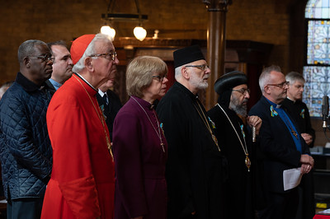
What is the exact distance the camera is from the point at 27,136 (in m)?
3.13

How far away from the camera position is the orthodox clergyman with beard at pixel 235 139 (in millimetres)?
4180

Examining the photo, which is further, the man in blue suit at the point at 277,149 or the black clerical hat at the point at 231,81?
the man in blue suit at the point at 277,149

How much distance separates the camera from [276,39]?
1299 cm

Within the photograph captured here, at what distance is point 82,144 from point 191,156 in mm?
1366

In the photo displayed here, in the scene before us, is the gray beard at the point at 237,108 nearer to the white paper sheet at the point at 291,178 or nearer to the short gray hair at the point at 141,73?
the white paper sheet at the point at 291,178

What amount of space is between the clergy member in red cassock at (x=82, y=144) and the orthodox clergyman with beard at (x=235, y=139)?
1816mm

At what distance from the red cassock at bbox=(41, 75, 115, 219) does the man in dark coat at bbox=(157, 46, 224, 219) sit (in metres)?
0.92

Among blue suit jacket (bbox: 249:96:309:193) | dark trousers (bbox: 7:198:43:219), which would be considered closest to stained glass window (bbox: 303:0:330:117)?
blue suit jacket (bbox: 249:96:309:193)

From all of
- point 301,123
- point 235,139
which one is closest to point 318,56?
point 301,123

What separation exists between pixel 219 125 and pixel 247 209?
715mm

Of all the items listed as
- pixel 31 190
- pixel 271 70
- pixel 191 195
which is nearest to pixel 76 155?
pixel 31 190

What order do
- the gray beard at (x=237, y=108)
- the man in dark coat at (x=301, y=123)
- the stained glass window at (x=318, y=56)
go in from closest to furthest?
1. the gray beard at (x=237, y=108)
2. the man in dark coat at (x=301, y=123)
3. the stained glass window at (x=318, y=56)

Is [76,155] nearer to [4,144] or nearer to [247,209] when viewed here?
[4,144]

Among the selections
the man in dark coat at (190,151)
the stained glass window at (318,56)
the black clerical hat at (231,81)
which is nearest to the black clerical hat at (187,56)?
the man in dark coat at (190,151)
